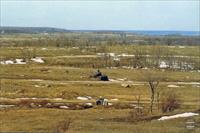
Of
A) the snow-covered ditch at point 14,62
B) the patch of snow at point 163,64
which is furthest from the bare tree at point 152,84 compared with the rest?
the snow-covered ditch at point 14,62

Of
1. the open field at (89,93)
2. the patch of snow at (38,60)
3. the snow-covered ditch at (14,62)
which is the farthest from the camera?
the patch of snow at (38,60)

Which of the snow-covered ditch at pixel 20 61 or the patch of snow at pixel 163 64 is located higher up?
the snow-covered ditch at pixel 20 61

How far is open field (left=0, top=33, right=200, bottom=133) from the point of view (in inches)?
1702

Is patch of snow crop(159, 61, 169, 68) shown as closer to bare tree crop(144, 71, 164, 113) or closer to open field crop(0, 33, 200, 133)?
open field crop(0, 33, 200, 133)

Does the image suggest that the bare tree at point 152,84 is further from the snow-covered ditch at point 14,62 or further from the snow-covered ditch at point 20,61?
the snow-covered ditch at point 14,62

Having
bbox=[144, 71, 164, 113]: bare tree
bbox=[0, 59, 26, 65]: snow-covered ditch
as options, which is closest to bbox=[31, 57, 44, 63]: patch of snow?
bbox=[0, 59, 26, 65]: snow-covered ditch

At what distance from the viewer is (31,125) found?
43.9 m

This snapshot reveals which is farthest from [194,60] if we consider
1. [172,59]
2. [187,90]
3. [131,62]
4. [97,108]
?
[97,108]

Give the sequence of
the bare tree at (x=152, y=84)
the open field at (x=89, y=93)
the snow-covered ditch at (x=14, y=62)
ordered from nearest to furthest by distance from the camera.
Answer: the open field at (x=89, y=93)
the bare tree at (x=152, y=84)
the snow-covered ditch at (x=14, y=62)

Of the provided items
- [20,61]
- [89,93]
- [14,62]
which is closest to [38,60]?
[20,61]

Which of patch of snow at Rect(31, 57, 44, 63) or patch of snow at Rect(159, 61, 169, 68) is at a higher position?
patch of snow at Rect(31, 57, 44, 63)

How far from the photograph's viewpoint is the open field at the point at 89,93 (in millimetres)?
43219

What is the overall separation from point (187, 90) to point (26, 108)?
37929 mm

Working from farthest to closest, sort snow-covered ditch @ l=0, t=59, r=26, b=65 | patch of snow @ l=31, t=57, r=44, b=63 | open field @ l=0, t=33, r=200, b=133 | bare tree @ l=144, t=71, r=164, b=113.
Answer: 1. patch of snow @ l=31, t=57, r=44, b=63
2. snow-covered ditch @ l=0, t=59, r=26, b=65
3. bare tree @ l=144, t=71, r=164, b=113
4. open field @ l=0, t=33, r=200, b=133
